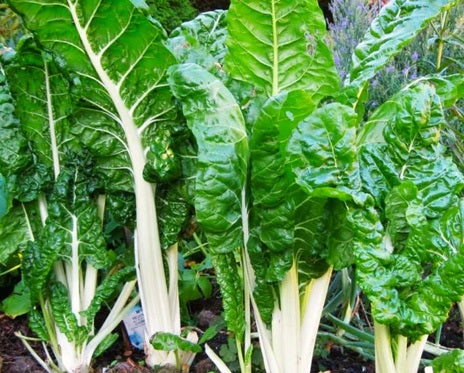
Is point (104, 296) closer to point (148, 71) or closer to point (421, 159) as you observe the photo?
point (148, 71)

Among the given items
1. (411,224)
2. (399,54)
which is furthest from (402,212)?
(399,54)

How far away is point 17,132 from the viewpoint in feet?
5.91

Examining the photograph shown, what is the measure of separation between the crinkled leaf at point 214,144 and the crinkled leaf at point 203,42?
0.18 metres

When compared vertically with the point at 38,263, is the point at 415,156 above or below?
above

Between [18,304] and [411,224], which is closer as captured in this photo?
[411,224]

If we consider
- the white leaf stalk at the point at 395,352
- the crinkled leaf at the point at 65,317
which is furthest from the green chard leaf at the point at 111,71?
the white leaf stalk at the point at 395,352

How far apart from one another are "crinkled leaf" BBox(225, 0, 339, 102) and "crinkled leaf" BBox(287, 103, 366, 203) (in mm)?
278

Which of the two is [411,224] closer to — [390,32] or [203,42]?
[390,32]

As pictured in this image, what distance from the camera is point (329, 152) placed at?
121cm

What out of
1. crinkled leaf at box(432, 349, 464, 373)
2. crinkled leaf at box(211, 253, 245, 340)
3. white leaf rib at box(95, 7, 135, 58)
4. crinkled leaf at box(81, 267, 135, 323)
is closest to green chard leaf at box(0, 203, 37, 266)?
crinkled leaf at box(81, 267, 135, 323)

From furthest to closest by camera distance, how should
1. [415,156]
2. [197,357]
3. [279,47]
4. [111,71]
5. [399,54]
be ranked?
1. [399,54]
2. [197,357]
3. [111,71]
4. [279,47]
5. [415,156]

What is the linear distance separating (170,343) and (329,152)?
0.72 meters

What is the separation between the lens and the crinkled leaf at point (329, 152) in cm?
119

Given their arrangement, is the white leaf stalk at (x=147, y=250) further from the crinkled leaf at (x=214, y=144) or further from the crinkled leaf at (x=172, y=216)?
the crinkled leaf at (x=214, y=144)
